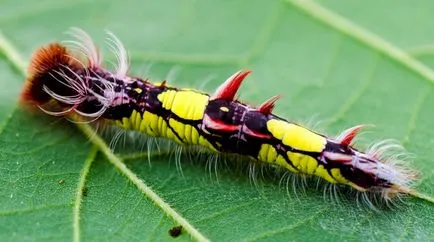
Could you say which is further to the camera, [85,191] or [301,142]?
[85,191]

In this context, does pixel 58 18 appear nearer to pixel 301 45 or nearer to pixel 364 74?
pixel 301 45

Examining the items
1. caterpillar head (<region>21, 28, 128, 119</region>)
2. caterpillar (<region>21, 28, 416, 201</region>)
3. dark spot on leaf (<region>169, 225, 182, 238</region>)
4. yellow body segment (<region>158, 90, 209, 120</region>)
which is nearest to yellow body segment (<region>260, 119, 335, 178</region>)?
caterpillar (<region>21, 28, 416, 201</region>)

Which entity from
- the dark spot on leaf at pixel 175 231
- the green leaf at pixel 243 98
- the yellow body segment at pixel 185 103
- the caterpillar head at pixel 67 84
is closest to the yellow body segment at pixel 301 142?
the green leaf at pixel 243 98

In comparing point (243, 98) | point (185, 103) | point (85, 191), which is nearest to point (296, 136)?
point (185, 103)

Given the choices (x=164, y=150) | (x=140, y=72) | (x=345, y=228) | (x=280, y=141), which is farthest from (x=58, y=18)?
(x=345, y=228)

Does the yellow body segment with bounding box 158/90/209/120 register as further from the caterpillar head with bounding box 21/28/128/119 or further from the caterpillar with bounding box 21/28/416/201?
the caterpillar head with bounding box 21/28/128/119

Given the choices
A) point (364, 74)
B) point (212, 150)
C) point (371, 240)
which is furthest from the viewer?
point (364, 74)

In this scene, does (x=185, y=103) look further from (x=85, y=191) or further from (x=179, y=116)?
(x=85, y=191)
